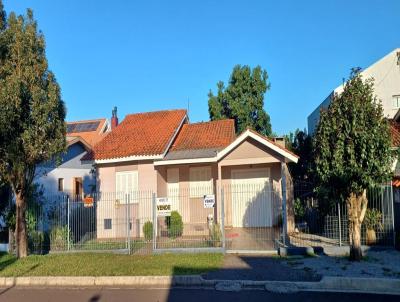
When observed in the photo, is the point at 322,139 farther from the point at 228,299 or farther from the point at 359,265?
the point at 228,299

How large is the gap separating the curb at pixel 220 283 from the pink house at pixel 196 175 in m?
6.29

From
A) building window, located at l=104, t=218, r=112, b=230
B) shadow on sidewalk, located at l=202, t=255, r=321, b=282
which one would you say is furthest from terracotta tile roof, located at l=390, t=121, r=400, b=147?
building window, located at l=104, t=218, r=112, b=230

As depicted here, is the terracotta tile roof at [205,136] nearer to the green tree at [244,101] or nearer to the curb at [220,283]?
the green tree at [244,101]

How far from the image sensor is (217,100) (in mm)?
29906

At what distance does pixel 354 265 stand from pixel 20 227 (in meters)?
10.3

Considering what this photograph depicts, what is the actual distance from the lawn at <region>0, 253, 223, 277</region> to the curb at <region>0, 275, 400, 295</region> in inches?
12.6

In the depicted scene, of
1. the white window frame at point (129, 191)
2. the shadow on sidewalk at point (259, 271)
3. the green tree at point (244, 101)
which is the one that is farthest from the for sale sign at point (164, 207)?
the green tree at point (244, 101)

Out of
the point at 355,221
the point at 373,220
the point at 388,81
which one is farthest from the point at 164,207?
the point at 388,81

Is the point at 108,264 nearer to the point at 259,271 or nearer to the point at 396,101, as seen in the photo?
the point at 259,271

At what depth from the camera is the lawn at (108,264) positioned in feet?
34.8

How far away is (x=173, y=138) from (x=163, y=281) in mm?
10356

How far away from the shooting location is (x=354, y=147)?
36.0 feet

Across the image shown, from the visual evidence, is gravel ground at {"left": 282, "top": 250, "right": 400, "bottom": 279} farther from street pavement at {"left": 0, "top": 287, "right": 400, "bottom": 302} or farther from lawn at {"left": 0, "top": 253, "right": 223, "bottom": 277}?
lawn at {"left": 0, "top": 253, "right": 223, "bottom": 277}

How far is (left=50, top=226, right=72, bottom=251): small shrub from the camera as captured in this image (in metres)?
14.5
